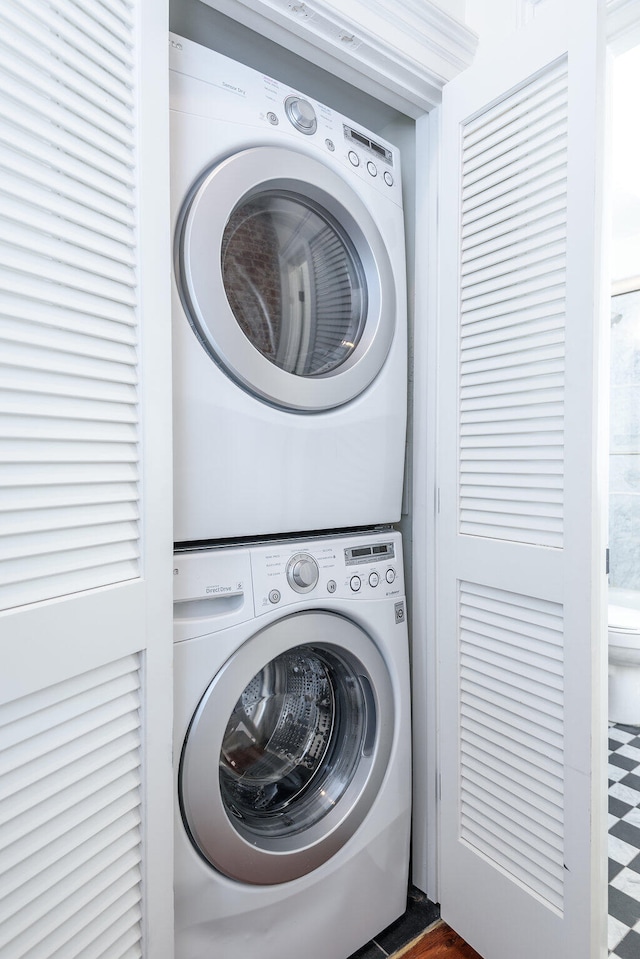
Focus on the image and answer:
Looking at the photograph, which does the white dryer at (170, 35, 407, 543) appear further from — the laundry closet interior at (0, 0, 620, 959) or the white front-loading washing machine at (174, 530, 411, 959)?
the white front-loading washing machine at (174, 530, 411, 959)

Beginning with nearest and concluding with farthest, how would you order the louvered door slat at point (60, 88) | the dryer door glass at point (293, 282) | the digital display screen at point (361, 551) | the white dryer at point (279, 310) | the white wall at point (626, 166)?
the louvered door slat at point (60, 88) < the white dryer at point (279, 310) < the dryer door glass at point (293, 282) < the digital display screen at point (361, 551) < the white wall at point (626, 166)

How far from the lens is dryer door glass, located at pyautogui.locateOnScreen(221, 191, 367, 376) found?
102cm

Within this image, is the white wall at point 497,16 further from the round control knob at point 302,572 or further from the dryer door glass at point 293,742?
the dryer door glass at point 293,742

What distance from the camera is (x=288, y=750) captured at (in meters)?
1.14

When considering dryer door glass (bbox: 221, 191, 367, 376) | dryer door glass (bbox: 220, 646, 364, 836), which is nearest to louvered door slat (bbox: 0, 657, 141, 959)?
dryer door glass (bbox: 220, 646, 364, 836)

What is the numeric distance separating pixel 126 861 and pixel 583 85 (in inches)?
54.5

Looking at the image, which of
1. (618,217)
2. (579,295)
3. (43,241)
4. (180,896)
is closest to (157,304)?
(43,241)

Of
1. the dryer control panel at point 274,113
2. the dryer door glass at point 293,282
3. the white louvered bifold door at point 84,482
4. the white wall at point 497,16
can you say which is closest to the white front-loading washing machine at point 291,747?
the white louvered bifold door at point 84,482

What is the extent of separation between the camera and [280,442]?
3.39ft

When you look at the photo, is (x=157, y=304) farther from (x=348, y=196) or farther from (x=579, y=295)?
(x=579, y=295)

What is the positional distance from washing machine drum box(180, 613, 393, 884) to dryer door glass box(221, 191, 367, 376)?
21.4 inches

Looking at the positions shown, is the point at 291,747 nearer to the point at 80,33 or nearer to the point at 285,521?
the point at 285,521

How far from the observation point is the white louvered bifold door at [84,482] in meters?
0.61

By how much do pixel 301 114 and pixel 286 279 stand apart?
12.5 inches
